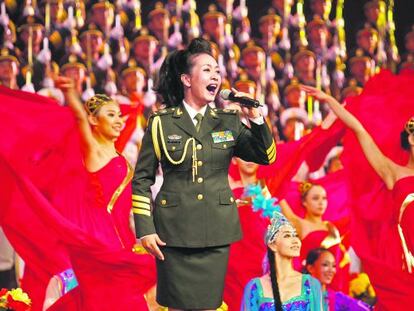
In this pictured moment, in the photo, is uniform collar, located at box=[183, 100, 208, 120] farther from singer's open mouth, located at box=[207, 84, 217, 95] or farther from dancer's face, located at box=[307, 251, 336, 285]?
dancer's face, located at box=[307, 251, 336, 285]

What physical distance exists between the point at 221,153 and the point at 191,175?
112mm

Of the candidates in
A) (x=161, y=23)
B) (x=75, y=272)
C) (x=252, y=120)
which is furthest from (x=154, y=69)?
(x=252, y=120)

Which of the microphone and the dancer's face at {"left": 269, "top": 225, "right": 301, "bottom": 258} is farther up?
the microphone

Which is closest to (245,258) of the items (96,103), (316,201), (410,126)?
(316,201)

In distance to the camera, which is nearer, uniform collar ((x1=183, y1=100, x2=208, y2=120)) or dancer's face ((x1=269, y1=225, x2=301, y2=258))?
uniform collar ((x1=183, y1=100, x2=208, y2=120))

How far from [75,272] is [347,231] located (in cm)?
216

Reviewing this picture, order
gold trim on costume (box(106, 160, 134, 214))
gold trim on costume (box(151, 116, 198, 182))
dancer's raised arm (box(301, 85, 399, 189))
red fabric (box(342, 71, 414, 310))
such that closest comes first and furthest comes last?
gold trim on costume (box(151, 116, 198, 182)) → red fabric (box(342, 71, 414, 310)) → dancer's raised arm (box(301, 85, 399, 189)) → gold trim on costume (box(106, 160, 134, 214))

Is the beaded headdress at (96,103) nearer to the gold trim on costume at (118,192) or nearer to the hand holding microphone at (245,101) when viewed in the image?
the gold trim on costume at (118,192)

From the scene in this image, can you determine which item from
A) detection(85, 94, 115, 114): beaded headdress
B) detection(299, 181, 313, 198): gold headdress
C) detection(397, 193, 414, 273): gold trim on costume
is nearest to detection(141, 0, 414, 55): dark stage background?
detection(299, 181, 313, 198): gold headdress

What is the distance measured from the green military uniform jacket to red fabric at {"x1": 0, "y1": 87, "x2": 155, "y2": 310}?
6.58 feet

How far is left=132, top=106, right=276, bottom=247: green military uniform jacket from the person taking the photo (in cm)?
297

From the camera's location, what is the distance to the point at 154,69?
782cm

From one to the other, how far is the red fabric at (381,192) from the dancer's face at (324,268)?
0.44 metres

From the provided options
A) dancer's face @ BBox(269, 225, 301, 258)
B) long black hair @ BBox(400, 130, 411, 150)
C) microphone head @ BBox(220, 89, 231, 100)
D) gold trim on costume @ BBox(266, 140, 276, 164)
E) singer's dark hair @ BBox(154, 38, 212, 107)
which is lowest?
dancer's face @ BBox(269, 225, 301, 258)
